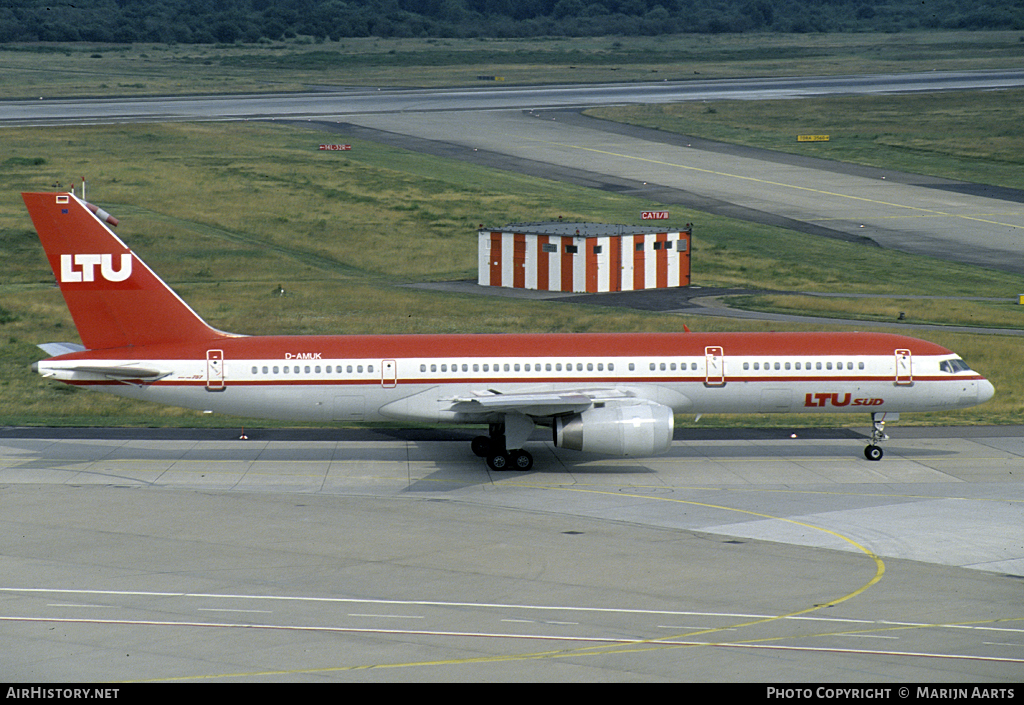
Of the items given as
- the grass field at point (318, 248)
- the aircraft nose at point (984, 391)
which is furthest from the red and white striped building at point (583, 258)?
the aircraft nose at point (984, 391)

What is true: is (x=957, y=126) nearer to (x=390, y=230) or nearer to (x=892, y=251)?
(x=892, y=251)

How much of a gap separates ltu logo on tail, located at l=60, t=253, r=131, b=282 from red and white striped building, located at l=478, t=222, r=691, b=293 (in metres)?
34.9

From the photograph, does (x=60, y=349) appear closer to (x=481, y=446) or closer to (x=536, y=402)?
(x=481, y=446)

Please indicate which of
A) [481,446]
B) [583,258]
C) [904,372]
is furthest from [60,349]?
[583,258]

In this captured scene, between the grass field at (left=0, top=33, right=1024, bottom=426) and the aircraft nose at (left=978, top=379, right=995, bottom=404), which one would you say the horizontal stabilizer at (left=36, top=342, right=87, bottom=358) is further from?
the aircraft nose at (left=978, top=379, right=995, bottom=404)

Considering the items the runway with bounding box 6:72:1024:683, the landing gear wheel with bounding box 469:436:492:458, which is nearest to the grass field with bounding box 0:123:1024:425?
the runway with bounding box 6:72:1024:683

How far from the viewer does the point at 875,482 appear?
134 ft

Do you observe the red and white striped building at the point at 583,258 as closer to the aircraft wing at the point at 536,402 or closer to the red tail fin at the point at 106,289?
the aircraft wing at the point at 536,402

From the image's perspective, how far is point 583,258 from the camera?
71.8 m

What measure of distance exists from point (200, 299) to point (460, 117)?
69.8 meters

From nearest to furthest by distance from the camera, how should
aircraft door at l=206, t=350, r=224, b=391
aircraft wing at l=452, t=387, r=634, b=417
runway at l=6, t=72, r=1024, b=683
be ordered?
runway at l=6, t=72, r=1024, b=683 < aircraft wing at l=452, t=387, r=634, b=417 < aircraft door at l=206, t=350, r=224, b=391

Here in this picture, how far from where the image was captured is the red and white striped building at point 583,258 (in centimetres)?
7219

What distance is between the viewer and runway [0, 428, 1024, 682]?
23.8 meters

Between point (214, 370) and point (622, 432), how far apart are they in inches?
566
